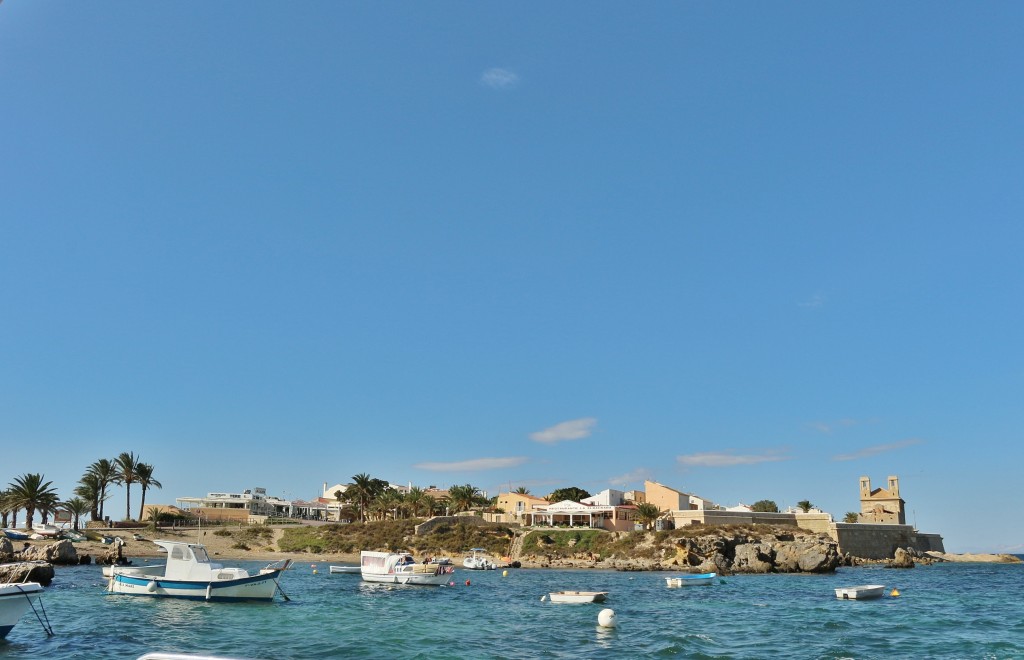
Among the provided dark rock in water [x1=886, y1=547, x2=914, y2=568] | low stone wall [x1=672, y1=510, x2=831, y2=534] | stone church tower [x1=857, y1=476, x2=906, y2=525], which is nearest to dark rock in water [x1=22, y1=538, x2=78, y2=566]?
low stone wall [x1=672, y1=510, x2=831, y2=534]

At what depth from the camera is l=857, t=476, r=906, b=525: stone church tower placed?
10906 cm

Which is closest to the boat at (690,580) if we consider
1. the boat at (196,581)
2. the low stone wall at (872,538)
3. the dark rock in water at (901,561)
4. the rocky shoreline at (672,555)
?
the rocky shoreline at (672,555)

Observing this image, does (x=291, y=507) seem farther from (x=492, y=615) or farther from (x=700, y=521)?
(x=492, y=615)

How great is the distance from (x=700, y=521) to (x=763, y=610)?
2190 inches

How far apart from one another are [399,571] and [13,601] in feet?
118

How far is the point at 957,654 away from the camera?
2714 cm

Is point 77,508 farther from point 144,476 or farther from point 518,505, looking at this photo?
point 518,505

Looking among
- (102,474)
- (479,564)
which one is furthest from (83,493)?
(479,564)

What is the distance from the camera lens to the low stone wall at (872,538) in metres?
93.2

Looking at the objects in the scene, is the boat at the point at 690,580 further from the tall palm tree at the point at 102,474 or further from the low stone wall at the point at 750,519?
the tall palm tree at the point at 102,474

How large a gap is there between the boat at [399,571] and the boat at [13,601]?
34.6 metres

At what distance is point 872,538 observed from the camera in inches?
3814

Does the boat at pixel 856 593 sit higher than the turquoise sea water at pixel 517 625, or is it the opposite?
the turquoise sea water at pixel 517 625

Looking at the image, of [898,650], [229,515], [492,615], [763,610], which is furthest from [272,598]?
[229,515]
